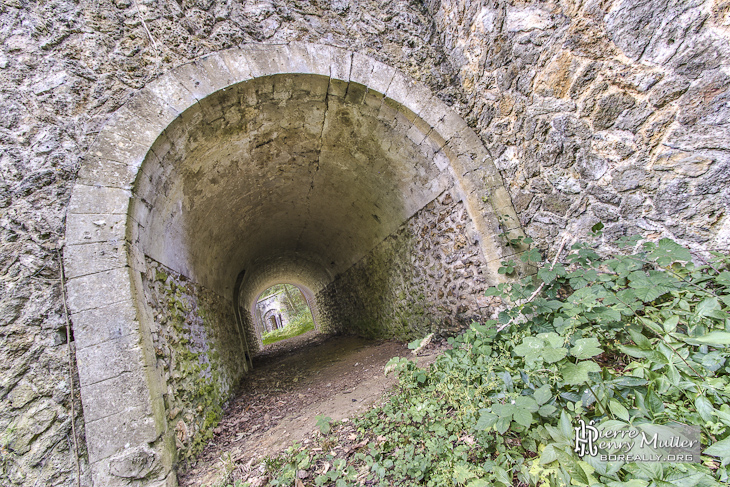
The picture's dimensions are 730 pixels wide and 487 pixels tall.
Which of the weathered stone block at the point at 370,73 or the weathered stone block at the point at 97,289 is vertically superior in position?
the weathered stone block at the point at 370,73

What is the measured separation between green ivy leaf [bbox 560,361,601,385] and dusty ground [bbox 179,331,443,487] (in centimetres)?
177

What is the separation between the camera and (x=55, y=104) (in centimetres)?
258

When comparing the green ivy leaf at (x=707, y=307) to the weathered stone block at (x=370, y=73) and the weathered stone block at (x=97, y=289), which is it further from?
the weathered stone block at (x=97, y=289)

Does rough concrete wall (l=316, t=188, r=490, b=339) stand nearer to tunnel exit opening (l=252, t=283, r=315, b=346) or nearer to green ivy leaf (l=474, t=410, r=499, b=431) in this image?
green ivy leaf (l=474, t=410, r=499, b=431)

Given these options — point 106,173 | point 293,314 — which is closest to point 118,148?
point 106,173

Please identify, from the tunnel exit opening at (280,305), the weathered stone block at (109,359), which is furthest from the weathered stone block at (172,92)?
the tunnel exit opening at (280,305)

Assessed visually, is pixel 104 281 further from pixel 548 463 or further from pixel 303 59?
pixel 548 463

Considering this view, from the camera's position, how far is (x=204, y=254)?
4551 mm

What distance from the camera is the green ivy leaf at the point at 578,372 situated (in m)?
1.68

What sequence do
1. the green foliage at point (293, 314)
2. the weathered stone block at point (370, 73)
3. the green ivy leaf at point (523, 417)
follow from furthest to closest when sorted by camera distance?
1. the green foliage at point (293, 314)
2. the weathered stone block at point (370, 73)
3. the green ivy leaf at point (523, 417)

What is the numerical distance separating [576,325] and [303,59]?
3.54m

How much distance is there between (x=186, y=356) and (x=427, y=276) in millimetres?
3203

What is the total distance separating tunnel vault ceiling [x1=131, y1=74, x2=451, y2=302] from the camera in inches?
121

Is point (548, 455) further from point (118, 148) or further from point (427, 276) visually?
point (118, 148)
